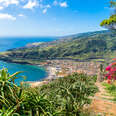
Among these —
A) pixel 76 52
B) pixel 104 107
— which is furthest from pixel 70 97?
pixel 76 52

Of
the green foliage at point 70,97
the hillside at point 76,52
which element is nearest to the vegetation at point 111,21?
the green foliage at point 70,97

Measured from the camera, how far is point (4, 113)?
12.4 ft

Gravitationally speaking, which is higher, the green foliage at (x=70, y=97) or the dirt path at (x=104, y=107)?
the green foliage at (x=70, y=97)

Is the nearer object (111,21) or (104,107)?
(104,107)

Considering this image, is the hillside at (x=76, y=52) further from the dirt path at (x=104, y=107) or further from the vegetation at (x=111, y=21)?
Answer: the dirt path at (x=104, y=107)

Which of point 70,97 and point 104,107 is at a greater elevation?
point 70,97

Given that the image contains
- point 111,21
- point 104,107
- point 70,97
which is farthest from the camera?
point 111,21

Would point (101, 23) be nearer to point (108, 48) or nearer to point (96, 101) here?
point (96, 101)

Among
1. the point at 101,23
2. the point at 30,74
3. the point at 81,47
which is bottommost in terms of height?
the point at 30,74

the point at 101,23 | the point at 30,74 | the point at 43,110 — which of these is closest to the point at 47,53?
the point at 30,74

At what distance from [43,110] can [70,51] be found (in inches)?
6309

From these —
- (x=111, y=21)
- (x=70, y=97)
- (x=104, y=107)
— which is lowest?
(x=104, y=107)

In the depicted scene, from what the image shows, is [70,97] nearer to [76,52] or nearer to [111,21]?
[111,21]

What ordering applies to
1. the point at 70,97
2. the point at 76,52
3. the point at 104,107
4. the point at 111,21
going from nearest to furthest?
the point at 70,97
the point at 104,107
the point at 111,21
the point at 76,52
